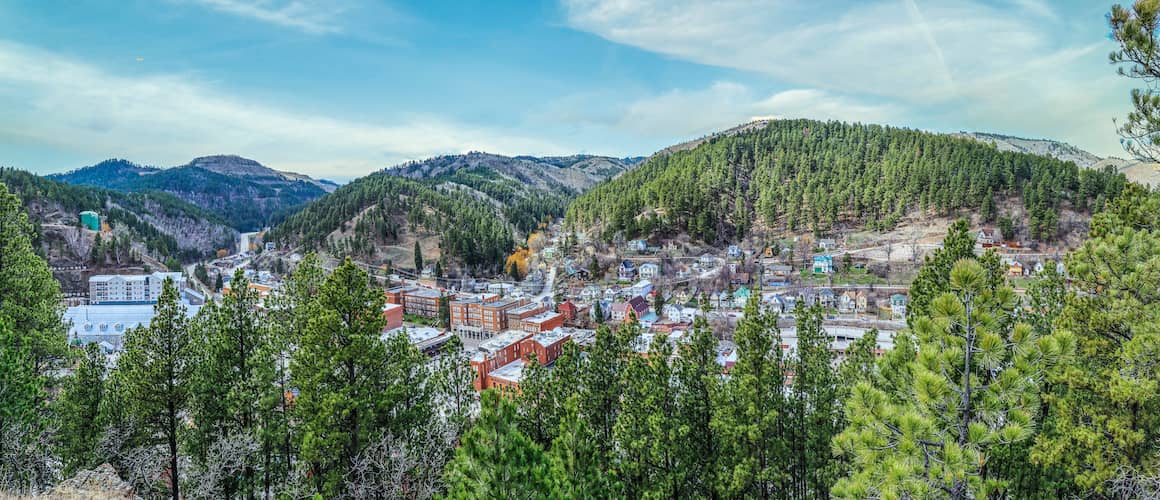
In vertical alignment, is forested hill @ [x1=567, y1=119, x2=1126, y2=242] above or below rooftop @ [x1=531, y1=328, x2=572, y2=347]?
above

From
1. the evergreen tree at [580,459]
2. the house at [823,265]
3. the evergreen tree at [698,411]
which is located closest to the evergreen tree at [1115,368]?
the evergreen tree at [698,411]

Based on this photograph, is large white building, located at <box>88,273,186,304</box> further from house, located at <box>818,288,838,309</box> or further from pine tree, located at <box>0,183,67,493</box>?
house, located at <box>818,288,838,309</box>

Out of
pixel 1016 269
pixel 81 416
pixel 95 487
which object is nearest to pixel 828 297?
pixel 1016 269

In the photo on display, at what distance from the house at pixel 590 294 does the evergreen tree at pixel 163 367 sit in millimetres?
46919

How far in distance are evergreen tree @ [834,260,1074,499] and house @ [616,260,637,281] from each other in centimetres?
5808

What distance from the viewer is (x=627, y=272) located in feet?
209

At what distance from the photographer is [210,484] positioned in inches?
339

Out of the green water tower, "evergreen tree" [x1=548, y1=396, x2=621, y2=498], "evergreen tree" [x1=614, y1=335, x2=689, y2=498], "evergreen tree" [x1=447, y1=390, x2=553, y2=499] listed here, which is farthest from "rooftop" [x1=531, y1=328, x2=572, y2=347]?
the green water tower

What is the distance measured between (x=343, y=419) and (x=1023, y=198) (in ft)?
267

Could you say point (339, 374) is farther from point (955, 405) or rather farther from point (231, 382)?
point (955, 405)

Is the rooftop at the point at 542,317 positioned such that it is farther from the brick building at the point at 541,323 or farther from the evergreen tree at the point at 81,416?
the evergreen tree at the point at 81,416

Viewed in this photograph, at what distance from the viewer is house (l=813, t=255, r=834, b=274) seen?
187 ft

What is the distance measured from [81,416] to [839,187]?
280 ft

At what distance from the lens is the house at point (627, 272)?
63.3m
